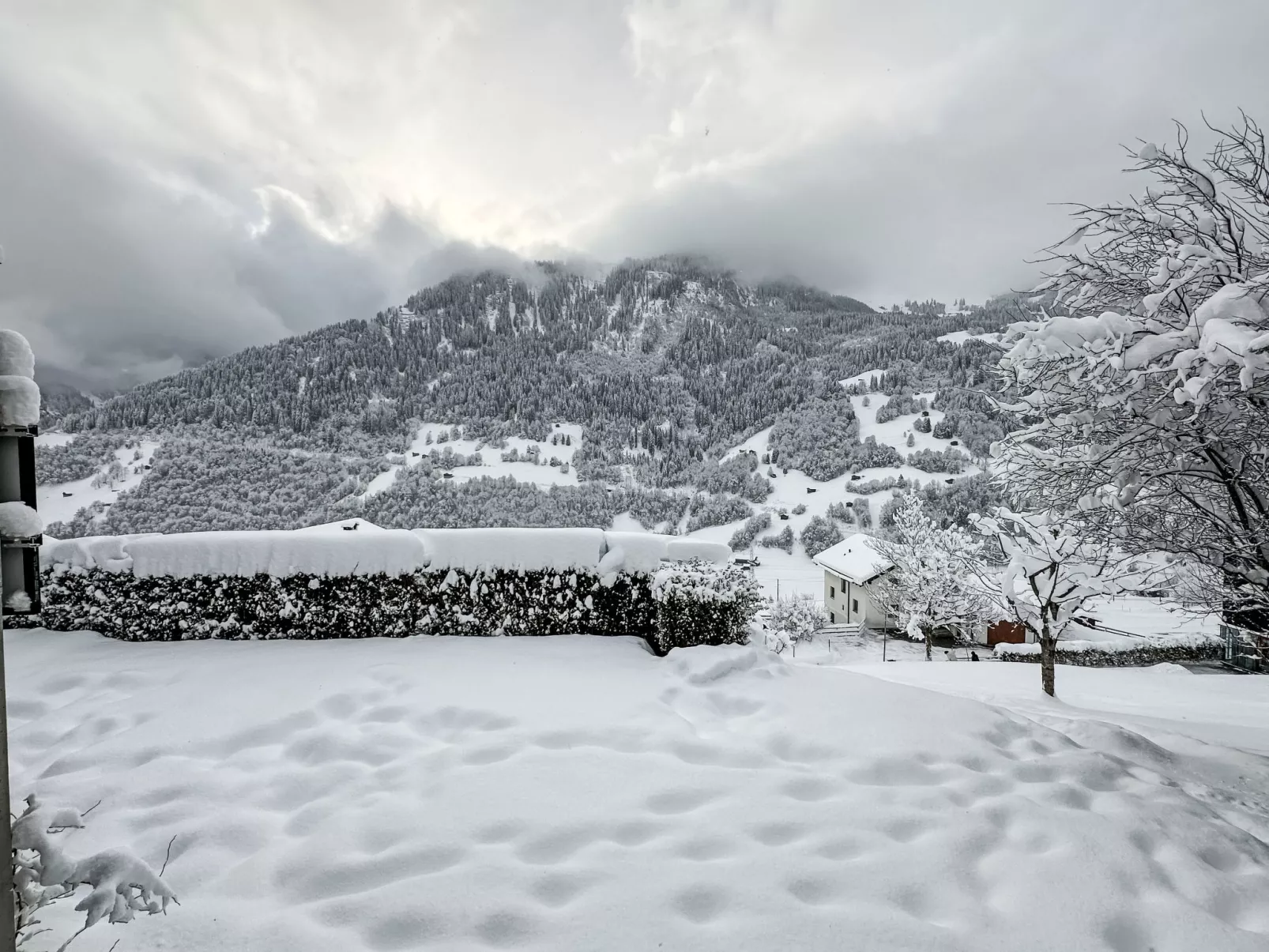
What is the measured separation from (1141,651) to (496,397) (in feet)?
350

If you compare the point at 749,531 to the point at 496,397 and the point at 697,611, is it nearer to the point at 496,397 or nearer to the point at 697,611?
the point at 697,611

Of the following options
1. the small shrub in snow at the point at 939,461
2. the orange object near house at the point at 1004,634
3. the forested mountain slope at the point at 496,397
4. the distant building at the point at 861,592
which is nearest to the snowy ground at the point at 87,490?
the forested mountain slope at the point at 496,397

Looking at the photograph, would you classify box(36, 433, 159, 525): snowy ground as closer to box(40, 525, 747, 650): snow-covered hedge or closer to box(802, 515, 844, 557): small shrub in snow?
box(40, 525, 747, 650): snow-covered hedge

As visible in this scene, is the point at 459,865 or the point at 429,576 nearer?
the point at 459,865

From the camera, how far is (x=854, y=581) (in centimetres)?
3272

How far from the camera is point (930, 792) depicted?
11.0 ft

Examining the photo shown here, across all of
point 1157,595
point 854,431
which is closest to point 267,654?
point 1157,595

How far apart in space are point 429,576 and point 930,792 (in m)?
5.36

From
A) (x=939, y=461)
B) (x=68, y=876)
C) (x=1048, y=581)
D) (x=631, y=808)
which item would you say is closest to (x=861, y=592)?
(x=1048, y=581)

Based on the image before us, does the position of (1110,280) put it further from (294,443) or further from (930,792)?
(294,443)

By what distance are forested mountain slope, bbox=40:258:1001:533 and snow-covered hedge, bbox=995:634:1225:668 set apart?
5109 centimetres

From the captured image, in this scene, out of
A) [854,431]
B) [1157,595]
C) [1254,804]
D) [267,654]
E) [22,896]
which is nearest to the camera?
[22,896]

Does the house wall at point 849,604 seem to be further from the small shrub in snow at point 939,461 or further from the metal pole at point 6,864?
the small shrub in snow at point 939,461

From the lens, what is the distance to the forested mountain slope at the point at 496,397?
65375 mm
